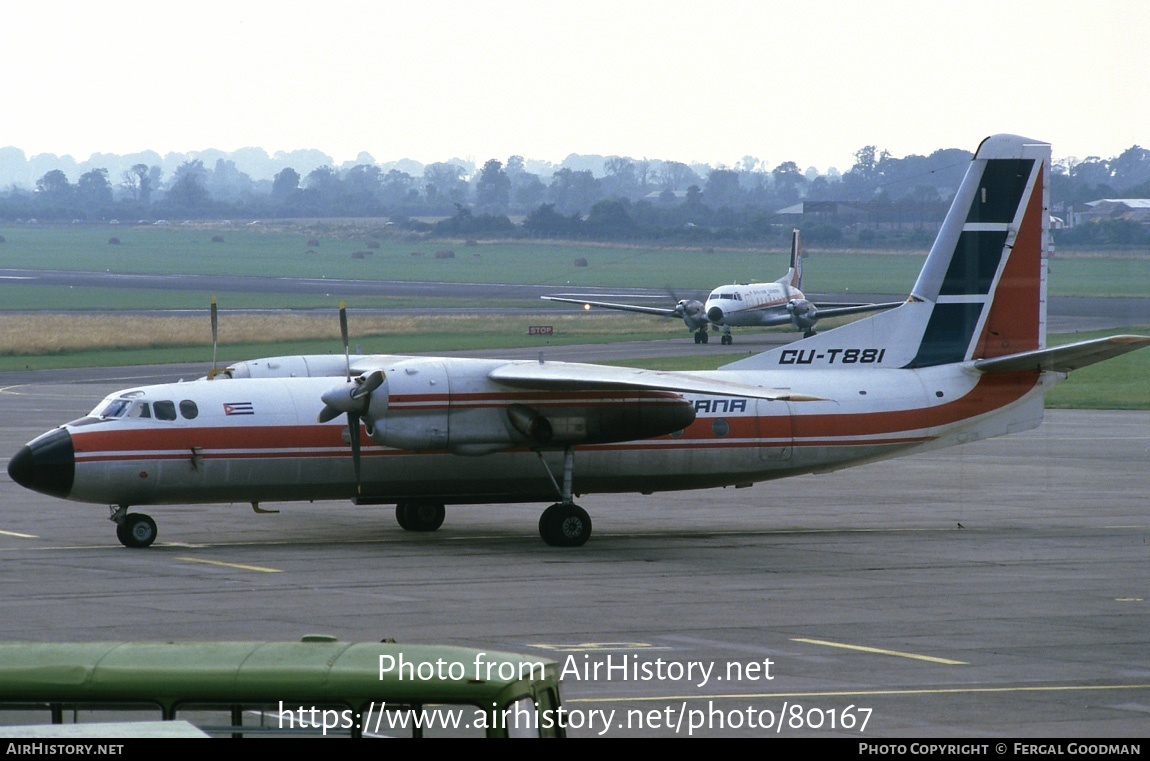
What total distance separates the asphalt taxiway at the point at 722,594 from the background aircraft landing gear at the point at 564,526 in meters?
0.38

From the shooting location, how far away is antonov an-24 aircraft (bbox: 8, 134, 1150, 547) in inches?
967

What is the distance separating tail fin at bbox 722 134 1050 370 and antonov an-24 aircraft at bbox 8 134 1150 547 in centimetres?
4

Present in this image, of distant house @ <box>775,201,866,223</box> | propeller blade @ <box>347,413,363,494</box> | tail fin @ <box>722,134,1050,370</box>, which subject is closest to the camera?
propeller blade @ <box>347,413,363,494</box>

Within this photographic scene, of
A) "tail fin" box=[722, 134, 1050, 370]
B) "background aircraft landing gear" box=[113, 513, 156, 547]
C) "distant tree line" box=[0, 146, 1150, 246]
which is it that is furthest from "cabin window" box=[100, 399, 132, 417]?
"distant tree line" box=[0, 146, 1150, 246]

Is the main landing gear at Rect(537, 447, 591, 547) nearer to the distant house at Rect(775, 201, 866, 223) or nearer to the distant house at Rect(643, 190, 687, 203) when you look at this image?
the distant house at Rect(775, 201, 866, 223)

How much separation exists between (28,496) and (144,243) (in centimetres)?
17619

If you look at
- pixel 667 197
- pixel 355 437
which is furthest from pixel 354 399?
pixel 667 197

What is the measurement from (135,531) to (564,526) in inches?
301

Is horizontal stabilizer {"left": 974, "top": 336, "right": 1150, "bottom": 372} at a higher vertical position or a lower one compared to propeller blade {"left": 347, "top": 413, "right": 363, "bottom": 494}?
higher

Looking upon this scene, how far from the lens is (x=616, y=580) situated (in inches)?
865

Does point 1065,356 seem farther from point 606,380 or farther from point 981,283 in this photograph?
point 606,380

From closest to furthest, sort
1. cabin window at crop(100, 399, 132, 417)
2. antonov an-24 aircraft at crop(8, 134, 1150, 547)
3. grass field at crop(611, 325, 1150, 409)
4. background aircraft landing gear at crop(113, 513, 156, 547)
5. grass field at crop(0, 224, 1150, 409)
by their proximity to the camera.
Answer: antonov an-24 aircraft at crop(8, 134, 1150, 547) → background aircraft landing gear at crop(113, 513, 156, 547) → cabin window at crop(100, 399, 132, 417) → grass field at crop(611, 325, 1150, 409) → grass field at crop(0, 224, 1150, 409)

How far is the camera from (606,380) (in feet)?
79.3

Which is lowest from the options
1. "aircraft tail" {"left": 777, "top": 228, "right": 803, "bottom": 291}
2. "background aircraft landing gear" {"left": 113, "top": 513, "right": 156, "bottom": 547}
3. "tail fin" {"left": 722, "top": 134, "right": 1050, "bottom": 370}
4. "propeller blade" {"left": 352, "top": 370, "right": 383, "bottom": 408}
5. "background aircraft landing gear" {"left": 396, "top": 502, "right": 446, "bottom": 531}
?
"background aircraft landing gear" {"left": 396, "top": 502, "right": 446, "bottom": 531}
